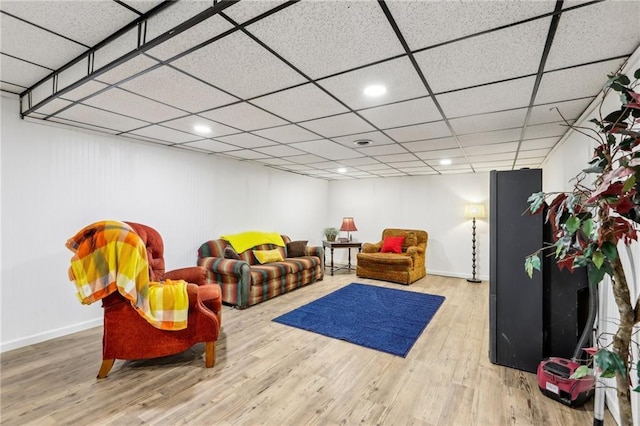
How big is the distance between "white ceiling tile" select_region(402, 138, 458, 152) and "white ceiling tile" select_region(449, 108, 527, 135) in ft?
1.31

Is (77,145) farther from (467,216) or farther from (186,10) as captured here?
(467,216)

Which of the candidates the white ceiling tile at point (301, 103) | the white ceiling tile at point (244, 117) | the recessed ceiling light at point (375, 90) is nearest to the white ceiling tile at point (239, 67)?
the white ceiling tile at point (301, 103)

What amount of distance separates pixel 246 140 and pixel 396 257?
11.1 ft

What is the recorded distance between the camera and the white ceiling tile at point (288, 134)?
3.07 m

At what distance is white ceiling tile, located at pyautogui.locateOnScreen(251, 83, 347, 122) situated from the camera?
2.16 metres

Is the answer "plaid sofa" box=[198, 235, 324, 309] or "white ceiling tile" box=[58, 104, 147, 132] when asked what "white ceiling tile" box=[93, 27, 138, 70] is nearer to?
"white ceiling tile" box=[58, 104, 147, 132]

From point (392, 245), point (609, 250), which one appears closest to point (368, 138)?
point (609, 250)

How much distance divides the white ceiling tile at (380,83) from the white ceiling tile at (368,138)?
0.87 meters

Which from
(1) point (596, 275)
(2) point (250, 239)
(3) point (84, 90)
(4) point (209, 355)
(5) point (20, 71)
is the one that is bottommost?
(4) point (209, 355)

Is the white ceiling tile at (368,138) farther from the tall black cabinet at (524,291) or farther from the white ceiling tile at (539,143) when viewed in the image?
the white ceiling tile at (539,143)

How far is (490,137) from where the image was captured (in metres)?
3.27

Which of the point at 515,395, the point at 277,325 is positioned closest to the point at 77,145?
the point at 277,325

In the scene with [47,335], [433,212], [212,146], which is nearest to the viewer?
[47,335]

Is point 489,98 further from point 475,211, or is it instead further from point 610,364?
point 475,211
